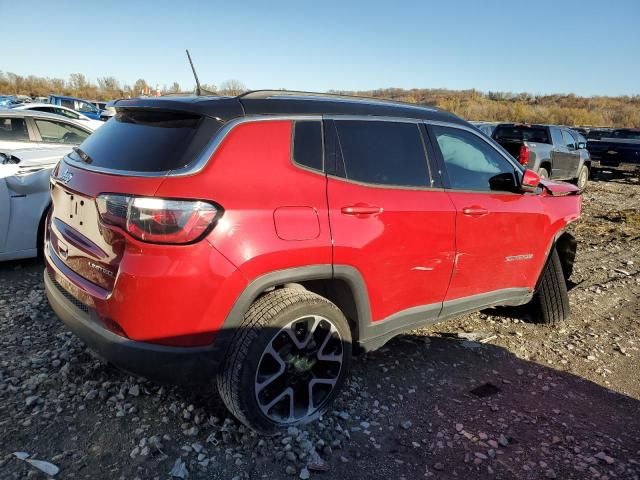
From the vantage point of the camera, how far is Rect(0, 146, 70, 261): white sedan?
4547 mm

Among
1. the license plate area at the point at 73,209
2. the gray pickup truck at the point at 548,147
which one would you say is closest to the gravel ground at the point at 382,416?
the license plate area at the point at 73,209

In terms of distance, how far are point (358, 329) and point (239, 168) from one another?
121 cm

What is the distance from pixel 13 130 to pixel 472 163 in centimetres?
505

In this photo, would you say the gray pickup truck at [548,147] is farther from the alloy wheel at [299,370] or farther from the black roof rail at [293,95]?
the alloy wheel at [299,370]

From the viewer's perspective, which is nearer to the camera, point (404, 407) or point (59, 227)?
point (59, 227)

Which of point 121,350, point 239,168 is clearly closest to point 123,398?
point 121,350

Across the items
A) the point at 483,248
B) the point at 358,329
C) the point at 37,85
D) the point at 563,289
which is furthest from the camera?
the point at 37,85

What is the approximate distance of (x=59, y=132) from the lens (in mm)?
5871

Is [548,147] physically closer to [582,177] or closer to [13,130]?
[582,177]

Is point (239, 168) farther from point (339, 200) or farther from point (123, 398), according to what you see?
point (123, 398)

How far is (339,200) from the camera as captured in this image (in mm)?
2578

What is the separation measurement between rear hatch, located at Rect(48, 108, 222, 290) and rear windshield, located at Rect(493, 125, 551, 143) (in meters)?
11.3

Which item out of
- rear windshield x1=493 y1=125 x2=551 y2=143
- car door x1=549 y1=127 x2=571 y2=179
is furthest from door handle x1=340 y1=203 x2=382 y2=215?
car door x1=549 y1=127 x2=571 y2=179

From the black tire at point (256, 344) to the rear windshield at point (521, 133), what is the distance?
36.7 ft
